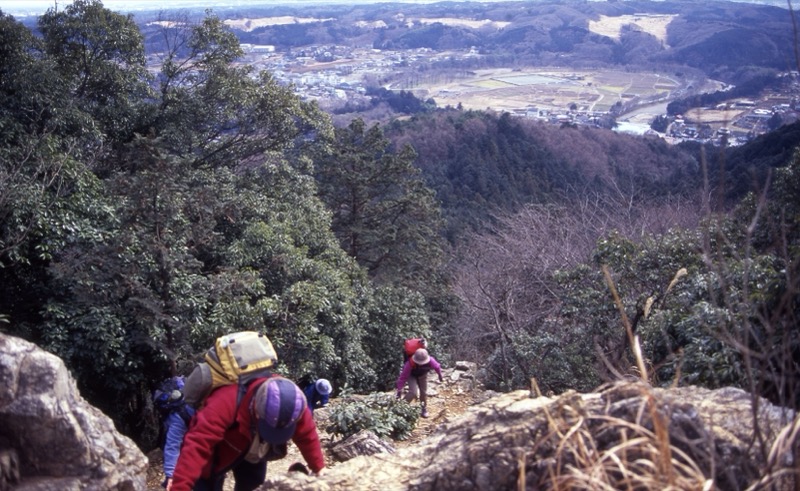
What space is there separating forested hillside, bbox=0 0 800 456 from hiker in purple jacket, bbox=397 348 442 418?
110 cm

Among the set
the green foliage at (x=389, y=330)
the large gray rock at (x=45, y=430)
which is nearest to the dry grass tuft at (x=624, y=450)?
the large gray rock at (x=45, y=430)

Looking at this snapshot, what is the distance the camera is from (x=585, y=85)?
5869cm

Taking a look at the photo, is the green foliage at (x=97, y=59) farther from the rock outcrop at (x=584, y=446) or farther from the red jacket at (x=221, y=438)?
the rock outcrop at (x=584, y=446)

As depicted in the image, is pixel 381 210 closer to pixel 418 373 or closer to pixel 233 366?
pixel 418 373

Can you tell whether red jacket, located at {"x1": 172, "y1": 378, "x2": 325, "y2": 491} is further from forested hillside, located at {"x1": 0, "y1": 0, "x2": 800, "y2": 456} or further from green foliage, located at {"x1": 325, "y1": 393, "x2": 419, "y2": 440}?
green foliage, located at {"x1": 325, "y1": 393, "x2": 419, "y2": 440}

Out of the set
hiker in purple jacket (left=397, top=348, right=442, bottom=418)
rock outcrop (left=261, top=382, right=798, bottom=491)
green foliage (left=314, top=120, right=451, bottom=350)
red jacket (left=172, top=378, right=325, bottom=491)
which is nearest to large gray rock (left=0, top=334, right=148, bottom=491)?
red jacket (left=172, top=378, right=325, bottom=491)

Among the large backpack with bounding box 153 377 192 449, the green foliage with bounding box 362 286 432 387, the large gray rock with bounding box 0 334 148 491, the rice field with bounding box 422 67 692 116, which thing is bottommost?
the green foliage with bounding box 362 286 432 387

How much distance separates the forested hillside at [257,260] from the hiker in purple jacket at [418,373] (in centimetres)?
110

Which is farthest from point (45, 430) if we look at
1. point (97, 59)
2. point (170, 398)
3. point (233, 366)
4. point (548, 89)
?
point (548, 89)

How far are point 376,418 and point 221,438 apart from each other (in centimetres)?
353

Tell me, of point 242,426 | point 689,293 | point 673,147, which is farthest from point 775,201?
point 673,147

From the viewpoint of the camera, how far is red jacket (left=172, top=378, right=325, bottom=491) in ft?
9.81

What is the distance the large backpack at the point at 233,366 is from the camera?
10.1ft

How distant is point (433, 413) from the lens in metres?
7.91
